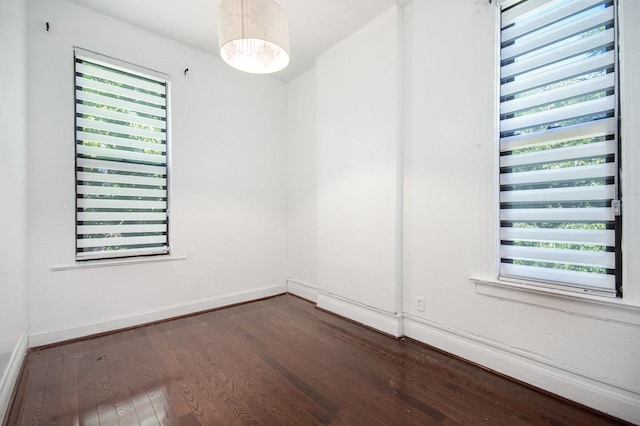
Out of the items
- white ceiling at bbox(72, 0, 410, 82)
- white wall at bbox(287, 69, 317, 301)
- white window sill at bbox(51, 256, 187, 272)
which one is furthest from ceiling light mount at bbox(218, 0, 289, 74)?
white window sill at bbox(51, 256, 187, 272)

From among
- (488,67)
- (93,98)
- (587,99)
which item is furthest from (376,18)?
(93,98)

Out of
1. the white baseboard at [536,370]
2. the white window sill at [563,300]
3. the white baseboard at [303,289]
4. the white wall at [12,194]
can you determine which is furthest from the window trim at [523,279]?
the white wall at [12,194]

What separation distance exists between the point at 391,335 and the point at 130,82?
12.2 ft

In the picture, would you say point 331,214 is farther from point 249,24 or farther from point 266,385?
point 249,24

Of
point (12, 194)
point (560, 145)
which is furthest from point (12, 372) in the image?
Result: point (560, 145)

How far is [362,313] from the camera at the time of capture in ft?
9.96

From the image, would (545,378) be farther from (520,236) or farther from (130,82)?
(130,82)

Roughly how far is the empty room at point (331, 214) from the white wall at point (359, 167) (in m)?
0.03

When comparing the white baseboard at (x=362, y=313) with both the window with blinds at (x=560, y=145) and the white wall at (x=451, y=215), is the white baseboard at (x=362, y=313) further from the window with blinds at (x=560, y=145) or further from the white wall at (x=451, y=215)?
the window with blinds at (x=560, y=145)

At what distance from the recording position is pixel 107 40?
9.23 ft

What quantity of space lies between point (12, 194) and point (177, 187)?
4.50 ft

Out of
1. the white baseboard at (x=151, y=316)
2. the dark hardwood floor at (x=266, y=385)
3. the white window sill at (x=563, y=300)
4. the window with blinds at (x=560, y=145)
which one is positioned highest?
the window with blinds at (x=560, y=145)

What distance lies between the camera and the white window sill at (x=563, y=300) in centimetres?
163

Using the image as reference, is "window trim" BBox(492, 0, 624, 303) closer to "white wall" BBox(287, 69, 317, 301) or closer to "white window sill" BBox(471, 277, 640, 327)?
"white window sill" BBox(471, 277, 640, 327)
